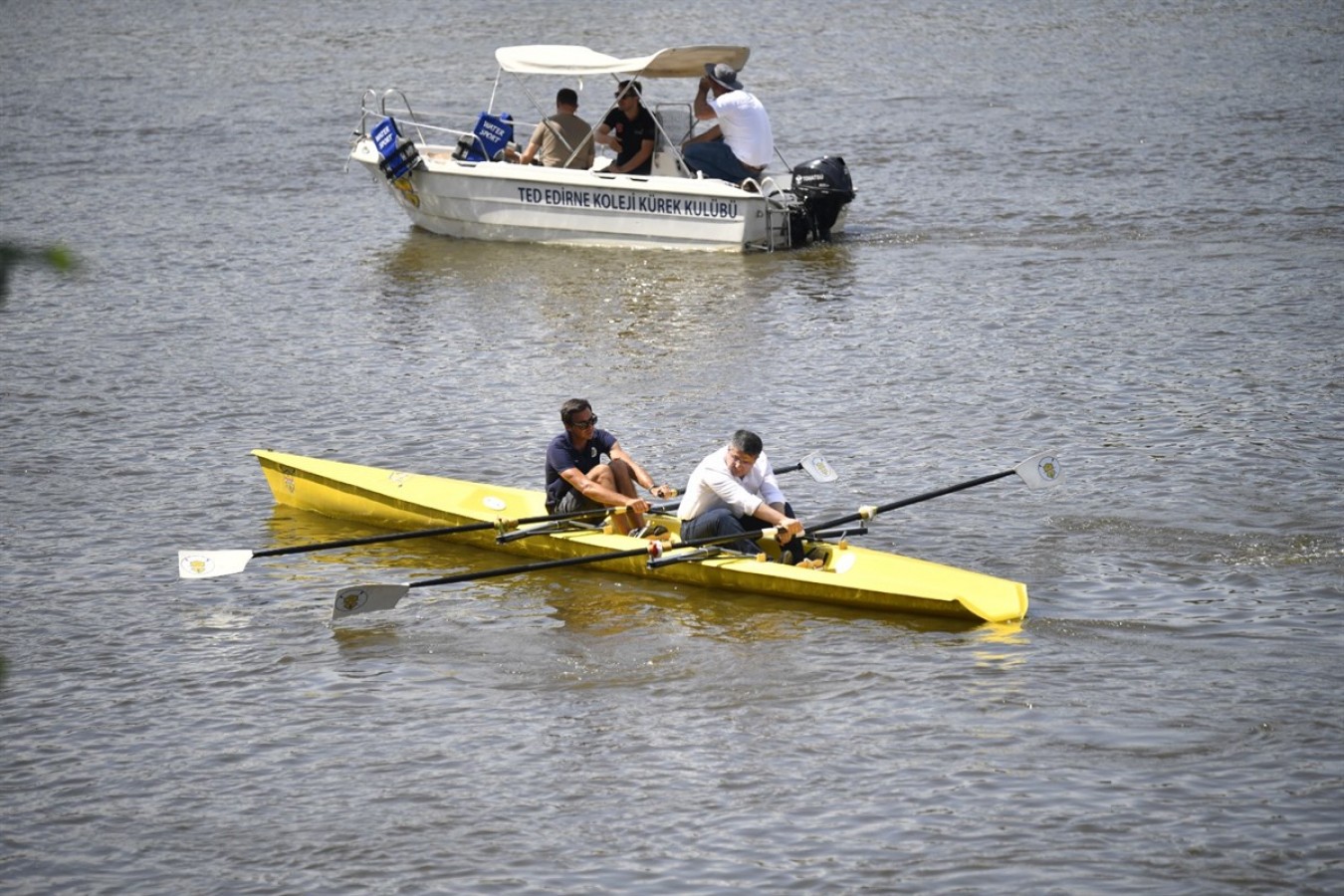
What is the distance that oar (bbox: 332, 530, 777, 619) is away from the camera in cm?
1080

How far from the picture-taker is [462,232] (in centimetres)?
2241

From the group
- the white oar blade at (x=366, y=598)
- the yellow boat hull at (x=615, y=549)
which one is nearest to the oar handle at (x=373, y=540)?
the yellow boat hull at (x=615, y=549)

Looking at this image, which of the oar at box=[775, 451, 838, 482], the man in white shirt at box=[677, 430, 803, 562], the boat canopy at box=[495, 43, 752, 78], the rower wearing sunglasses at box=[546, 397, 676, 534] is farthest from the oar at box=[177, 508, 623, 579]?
the boat canopy at box=[495, 43, 752, 78]

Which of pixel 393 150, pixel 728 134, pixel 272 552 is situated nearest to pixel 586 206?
pixel 728 134

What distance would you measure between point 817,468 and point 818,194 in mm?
8610

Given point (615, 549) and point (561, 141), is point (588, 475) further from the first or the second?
point (561, 141)

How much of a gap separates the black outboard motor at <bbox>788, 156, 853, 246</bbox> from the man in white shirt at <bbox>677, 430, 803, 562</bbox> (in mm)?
9382

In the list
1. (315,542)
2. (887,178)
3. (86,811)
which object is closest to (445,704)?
(86,811)

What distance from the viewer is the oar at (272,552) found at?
1163cm

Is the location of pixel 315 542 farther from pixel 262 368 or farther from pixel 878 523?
pixel 262 368

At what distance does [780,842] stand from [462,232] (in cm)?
1508

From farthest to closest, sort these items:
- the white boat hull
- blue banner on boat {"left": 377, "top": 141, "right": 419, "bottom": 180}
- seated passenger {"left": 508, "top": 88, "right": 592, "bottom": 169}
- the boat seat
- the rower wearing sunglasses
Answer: blue banner on boat {"left": 377, "top": 141, "right": 419, "bottom": 180} < seated passenger {"left": 508, "top": 88, "right": 592, "bottom": 169} < the boat seat < the white boat hull < the rower wearing sunglasses

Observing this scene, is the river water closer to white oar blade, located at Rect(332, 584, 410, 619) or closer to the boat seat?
white oar blade, located at Rect(332, 584, 410, 619)

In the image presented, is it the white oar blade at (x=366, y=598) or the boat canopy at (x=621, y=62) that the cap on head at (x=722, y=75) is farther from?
the white oar blade at (x=366, y=598)
